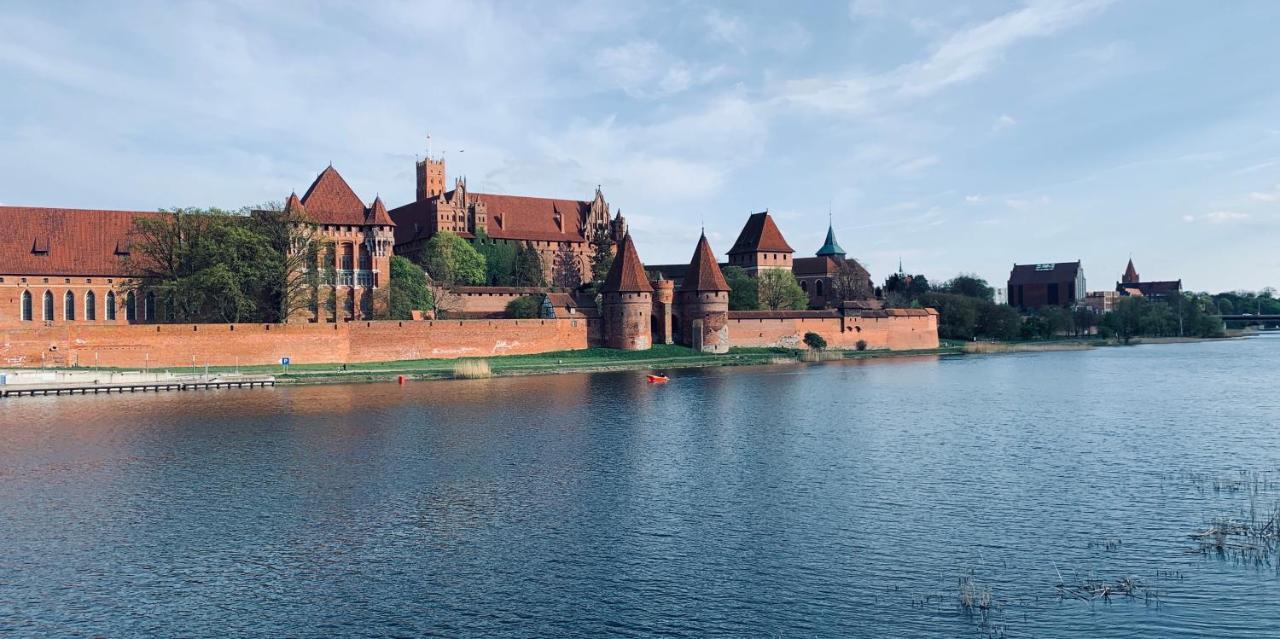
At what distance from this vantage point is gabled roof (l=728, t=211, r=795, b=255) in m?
65.4

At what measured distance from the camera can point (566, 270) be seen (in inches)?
2539

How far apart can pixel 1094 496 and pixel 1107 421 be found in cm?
964

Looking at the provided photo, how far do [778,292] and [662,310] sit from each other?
40.0ft

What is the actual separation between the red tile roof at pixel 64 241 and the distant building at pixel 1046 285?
85.8 m

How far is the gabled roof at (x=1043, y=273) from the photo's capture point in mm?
98500

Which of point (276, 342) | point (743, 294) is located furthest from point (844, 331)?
point (276, 342)

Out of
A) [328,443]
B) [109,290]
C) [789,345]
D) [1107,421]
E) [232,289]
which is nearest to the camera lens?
[328,443]

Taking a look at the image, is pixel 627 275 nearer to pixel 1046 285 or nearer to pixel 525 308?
pixel 525 308

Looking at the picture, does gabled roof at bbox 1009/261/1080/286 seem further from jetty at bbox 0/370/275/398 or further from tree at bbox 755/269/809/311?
jetty at bbox 0/370/275/398

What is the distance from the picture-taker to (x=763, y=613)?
30.9ft

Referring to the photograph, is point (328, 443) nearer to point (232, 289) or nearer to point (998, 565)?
point (998, 565)

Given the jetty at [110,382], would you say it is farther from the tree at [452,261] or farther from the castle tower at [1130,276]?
the castle tower at [1130,276]

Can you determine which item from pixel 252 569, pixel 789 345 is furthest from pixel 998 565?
pixel 789 345

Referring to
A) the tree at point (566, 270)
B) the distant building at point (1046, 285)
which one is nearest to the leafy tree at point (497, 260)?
the tree at point (566, 270)
